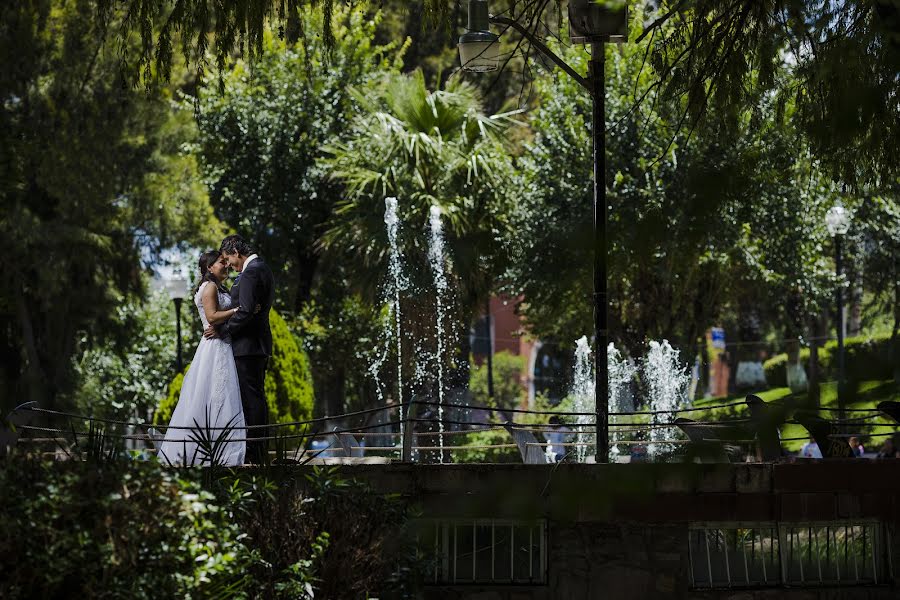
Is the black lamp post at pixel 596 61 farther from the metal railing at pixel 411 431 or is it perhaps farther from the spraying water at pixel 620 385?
the spraying water at pixel 620 385

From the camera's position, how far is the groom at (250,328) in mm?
9703

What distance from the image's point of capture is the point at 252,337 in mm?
9883

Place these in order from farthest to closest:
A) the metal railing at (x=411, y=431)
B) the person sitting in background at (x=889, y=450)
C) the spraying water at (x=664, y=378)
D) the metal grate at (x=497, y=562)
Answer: the spraying water at (x=664, y=378) → the person sitting in background at (x=889, y=450) → the metal grate at (x=497, y=562) → the metal railing at (x=411, y=431)

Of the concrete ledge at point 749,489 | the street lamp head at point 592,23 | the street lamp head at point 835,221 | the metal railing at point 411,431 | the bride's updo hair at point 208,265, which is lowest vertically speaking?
the concrete ledge at point 749,489

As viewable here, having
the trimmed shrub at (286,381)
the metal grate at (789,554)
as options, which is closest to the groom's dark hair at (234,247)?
the metal grate at (789,554)

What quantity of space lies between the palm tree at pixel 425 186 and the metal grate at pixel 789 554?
506 inches

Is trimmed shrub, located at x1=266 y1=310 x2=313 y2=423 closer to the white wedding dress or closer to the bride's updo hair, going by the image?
the bride's updo hair

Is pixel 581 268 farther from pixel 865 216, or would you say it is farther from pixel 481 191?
pixel 865 216

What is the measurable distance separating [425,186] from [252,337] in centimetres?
1384

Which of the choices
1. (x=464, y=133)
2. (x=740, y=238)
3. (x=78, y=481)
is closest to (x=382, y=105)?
(x=464, y=133)

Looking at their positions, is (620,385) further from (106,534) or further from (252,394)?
(106,534)

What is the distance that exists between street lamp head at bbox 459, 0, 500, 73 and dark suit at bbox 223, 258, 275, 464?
226 cm

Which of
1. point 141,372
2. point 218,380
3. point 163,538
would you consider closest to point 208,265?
point 218,380

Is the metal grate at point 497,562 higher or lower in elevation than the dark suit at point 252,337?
lower
